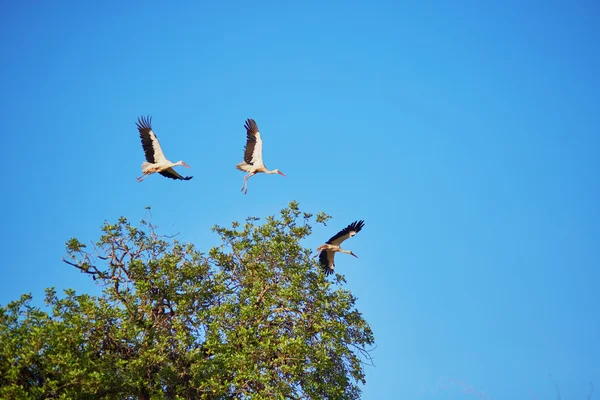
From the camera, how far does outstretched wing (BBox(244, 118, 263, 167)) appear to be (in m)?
20.7

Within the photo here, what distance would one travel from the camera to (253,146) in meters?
21.0

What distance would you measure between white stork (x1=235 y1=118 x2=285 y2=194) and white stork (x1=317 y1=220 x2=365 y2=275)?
2707 mm

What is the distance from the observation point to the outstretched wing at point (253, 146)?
2065 centimetres

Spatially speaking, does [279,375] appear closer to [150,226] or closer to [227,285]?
[227,285]

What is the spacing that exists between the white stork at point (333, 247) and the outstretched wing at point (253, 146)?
9.98ft

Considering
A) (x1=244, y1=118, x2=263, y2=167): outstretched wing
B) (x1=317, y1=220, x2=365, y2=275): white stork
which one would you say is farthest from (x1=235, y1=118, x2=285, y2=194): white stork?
(x1=317, y1=220, x2=365, y2=275): white stork

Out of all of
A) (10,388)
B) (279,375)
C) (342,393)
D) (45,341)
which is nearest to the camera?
(10,388)

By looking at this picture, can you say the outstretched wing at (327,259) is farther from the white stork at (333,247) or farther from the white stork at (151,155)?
the white stork at (151,155)

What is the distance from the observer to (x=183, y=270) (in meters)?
17.1

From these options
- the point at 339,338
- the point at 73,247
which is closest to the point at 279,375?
the point at 339,338

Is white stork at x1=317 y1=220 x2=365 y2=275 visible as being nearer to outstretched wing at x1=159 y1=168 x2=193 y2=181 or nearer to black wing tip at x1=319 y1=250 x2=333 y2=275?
black wing tip at x1=319 y1=250 x2=333 y2=275

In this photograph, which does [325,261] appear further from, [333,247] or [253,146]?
[253,146]

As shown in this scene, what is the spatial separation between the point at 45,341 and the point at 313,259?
22.2 feet

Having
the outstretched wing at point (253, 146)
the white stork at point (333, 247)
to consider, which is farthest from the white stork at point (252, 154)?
the white stork at point (333, 247)
